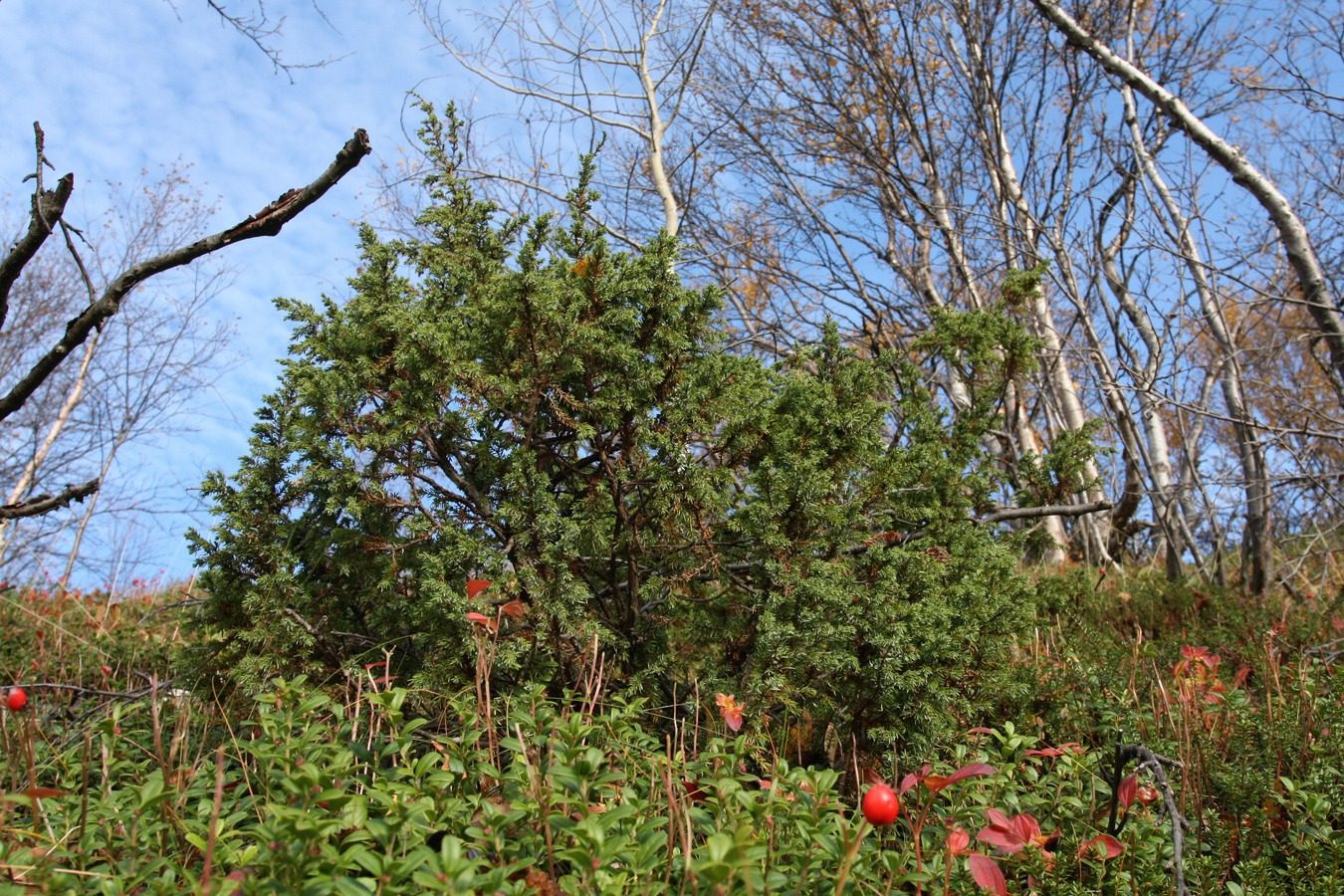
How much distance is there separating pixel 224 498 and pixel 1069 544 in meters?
7.99

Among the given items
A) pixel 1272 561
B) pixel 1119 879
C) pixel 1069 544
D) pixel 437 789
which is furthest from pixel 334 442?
pixel 1069 544

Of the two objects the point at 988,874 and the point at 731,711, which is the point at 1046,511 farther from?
the point at 988,874

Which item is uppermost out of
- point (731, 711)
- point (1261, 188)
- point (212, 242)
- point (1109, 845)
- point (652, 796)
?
point (1261, 188)

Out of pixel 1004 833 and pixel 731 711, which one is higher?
pixel 731 711

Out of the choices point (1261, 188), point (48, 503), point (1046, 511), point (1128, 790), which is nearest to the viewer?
point (1128, 790)

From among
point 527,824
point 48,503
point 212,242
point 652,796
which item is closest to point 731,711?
point 652,796

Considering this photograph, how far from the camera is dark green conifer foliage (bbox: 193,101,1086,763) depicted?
2.64 meters

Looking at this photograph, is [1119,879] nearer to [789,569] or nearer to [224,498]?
[789,569]

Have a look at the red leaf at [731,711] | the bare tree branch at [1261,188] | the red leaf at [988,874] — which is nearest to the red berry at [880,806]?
the red leaf at [988,874]

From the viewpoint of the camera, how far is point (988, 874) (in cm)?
153

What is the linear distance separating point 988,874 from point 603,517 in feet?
5.28

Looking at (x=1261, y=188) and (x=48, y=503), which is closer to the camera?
(x=48, y=503)

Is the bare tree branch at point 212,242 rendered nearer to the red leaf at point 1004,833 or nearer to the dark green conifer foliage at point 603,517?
the dark green conifer foliage at point 603,517

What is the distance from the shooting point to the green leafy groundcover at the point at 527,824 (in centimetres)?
143
